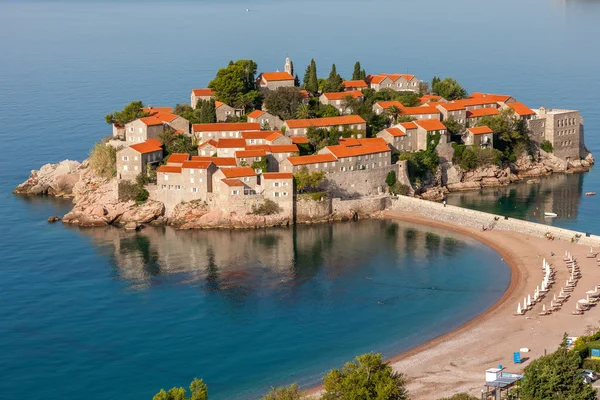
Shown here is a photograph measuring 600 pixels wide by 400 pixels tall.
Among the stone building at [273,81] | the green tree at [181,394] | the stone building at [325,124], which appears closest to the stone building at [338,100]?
the stone building at [325,124]

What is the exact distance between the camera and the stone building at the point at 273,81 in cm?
8675

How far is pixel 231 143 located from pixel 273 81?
43.6 ft

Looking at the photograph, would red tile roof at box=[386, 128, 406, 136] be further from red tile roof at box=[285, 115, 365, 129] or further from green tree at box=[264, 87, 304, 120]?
green tree at box=[264, 87, 304, 120]

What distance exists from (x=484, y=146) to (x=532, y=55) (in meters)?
77.5

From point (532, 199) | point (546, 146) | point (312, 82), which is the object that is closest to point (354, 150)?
point (312, 82)

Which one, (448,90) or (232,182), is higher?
(448,90)

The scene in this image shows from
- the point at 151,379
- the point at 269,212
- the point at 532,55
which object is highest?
the point at 532,55

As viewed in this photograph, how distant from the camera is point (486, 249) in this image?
66.2 meters

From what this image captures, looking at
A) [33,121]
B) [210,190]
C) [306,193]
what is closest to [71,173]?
[210,190]

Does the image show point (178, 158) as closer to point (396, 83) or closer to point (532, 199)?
point (396, 83)

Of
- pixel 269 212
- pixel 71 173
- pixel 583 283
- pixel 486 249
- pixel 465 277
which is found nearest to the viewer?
pixel 583 283

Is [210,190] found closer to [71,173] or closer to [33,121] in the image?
[71,173]

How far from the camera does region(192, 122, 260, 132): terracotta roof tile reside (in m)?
78.4

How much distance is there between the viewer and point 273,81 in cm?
8688
